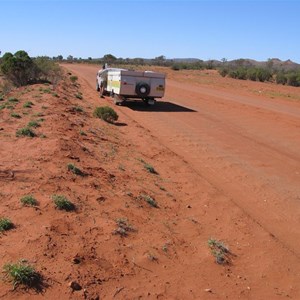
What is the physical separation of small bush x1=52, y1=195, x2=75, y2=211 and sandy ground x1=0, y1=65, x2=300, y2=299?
0.11m

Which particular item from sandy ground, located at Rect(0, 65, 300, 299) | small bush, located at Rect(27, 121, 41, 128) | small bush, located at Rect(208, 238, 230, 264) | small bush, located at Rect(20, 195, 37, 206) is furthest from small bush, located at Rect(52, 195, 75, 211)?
small bush, located at Rect(27, 121, 41, 128)

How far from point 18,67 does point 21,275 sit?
25.1m

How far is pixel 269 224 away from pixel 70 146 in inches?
182

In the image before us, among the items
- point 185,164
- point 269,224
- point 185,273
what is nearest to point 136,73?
point 185,164

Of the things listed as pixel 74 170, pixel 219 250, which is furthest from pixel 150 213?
pixel 74 170

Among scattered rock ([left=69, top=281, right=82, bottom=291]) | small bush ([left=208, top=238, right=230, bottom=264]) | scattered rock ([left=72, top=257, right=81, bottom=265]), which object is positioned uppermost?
scattered rock ([left=72, top=257, right=81, bottom=265])

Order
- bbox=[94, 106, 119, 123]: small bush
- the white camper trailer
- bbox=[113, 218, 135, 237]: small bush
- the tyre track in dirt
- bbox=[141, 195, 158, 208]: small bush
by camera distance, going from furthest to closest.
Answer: the white camper trailer
bbox=[94, 106, 119, 123]: small bush
the tyre track in dirt
bbox=[141, 195, 158, 208]: small bush
bbox=[113, 218, 135, 237]: small bush

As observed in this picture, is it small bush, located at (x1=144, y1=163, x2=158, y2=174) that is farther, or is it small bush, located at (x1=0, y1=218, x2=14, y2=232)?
small bush, located at (x1=144, y1=163, x2=158, y2=174)

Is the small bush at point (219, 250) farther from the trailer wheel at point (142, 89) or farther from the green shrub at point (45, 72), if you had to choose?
the green shrub at point (45, 72)

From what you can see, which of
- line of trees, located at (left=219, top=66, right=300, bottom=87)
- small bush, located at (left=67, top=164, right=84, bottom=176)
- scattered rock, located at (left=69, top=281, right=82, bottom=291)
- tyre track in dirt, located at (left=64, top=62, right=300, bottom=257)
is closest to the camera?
scattered rock, located at (left=69, top=281, right=82, bottom=291)

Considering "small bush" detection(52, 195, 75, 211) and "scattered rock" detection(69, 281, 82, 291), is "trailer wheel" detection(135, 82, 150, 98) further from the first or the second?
"scattered rock" detection(69, 281, 82, 291)

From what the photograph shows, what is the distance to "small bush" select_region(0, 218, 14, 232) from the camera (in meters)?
5.39

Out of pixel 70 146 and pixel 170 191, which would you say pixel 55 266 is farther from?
pixel 70 146

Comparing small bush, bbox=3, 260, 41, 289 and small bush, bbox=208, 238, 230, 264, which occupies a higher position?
small bush, bbox=3, 260, 41, 289
